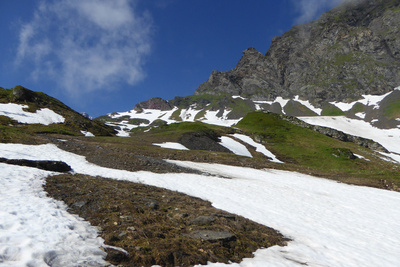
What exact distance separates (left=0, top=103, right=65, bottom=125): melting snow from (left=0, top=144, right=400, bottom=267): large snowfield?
126ft

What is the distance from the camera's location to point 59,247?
5527 millimetres

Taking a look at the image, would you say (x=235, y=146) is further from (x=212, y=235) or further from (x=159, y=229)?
(x=159, y=229)

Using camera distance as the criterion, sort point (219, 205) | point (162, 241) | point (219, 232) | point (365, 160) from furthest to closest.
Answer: point (365, 160)
point (219, 205)
point (219, 232)
point (162, 241)

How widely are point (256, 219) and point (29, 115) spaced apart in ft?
221

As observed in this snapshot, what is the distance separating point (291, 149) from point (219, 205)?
52.7m

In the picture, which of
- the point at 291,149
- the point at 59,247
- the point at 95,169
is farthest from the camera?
the point at 291,149

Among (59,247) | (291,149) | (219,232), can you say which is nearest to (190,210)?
(219,232)

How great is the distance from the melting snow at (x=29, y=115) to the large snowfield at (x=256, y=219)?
3855cm

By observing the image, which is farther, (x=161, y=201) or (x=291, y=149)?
(x=291, y=149)

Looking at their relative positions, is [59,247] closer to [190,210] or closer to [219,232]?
[219,232]

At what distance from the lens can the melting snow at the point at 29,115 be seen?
54.4 m

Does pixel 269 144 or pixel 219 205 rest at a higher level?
pixel 269 144

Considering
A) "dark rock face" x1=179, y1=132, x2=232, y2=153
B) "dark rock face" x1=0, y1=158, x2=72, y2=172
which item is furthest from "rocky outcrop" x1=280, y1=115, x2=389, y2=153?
"dark rock face" x1=0, y1=158, x2=72, y2=172

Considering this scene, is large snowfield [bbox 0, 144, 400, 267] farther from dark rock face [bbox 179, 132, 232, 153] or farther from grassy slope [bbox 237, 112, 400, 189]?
dark rock face [bbox 179, 132, 232, 153]
